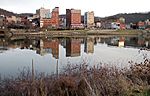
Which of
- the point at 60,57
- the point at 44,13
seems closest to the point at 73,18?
the point at 44,13

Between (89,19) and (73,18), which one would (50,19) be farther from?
(89,19)

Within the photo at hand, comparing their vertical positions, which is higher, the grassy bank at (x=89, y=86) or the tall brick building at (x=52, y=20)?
the tall brick building at (x=52, y=20)

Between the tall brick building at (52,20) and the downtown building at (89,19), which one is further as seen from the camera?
the downtown building at (89,19)

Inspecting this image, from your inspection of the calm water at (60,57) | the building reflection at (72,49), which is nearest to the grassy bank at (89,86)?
the calm water at (60,57)

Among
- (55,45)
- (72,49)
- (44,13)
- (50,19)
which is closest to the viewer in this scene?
(72,49)

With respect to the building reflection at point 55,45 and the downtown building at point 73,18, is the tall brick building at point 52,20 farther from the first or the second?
the building reflection at point 55,45

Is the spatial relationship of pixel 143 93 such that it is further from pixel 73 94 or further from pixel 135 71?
pixel 135 71

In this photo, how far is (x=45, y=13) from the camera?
105m

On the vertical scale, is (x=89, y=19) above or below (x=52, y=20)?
above

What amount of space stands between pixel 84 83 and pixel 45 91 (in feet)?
2.98

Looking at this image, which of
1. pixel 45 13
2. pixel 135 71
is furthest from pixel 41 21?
pixel 135 71

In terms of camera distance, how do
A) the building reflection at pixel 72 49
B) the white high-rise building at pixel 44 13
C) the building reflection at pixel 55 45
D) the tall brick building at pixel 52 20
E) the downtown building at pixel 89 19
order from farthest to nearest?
the downtown building at pixel 89 19 < the white high-rise building at pixel 44 13 < the tall brick building at pixel 52 20 < the building reflection at pixel 55 45 < the building reflection at pixel 72 49

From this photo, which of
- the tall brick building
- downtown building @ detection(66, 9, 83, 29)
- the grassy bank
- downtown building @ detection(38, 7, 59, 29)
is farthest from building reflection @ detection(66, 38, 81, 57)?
downtown building @ detection(66, 9, 83, 29)

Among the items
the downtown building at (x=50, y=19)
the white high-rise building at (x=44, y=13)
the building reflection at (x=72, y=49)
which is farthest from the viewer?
the white high-rise building at (x=44, y=13)
